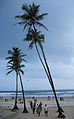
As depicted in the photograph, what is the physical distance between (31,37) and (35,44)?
121 cm

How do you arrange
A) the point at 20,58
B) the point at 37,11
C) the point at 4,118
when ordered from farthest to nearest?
the point at 20,58 → the point at 37,11 → the point at 4,118

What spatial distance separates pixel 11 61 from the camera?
69.1ft

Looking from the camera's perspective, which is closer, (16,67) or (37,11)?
(37,11)

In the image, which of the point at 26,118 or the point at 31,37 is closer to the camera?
the point at 26,118

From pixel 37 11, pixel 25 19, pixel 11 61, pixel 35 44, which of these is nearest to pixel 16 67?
pixel 11 61

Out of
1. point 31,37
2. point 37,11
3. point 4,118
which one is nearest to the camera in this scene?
point 4,118

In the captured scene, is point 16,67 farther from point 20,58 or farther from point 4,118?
point 4,118

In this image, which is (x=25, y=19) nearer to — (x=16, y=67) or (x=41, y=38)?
(x=41, y=38)

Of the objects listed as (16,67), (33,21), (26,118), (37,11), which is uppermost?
(37,11)

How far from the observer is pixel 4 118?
13391 mm

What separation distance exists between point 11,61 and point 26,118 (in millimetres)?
10733

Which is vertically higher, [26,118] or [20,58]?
[20,58]

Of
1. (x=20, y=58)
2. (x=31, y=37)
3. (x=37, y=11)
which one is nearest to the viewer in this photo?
(x=37, y=11)

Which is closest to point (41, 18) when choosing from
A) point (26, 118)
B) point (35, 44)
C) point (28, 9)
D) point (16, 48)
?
point (28, 9)
